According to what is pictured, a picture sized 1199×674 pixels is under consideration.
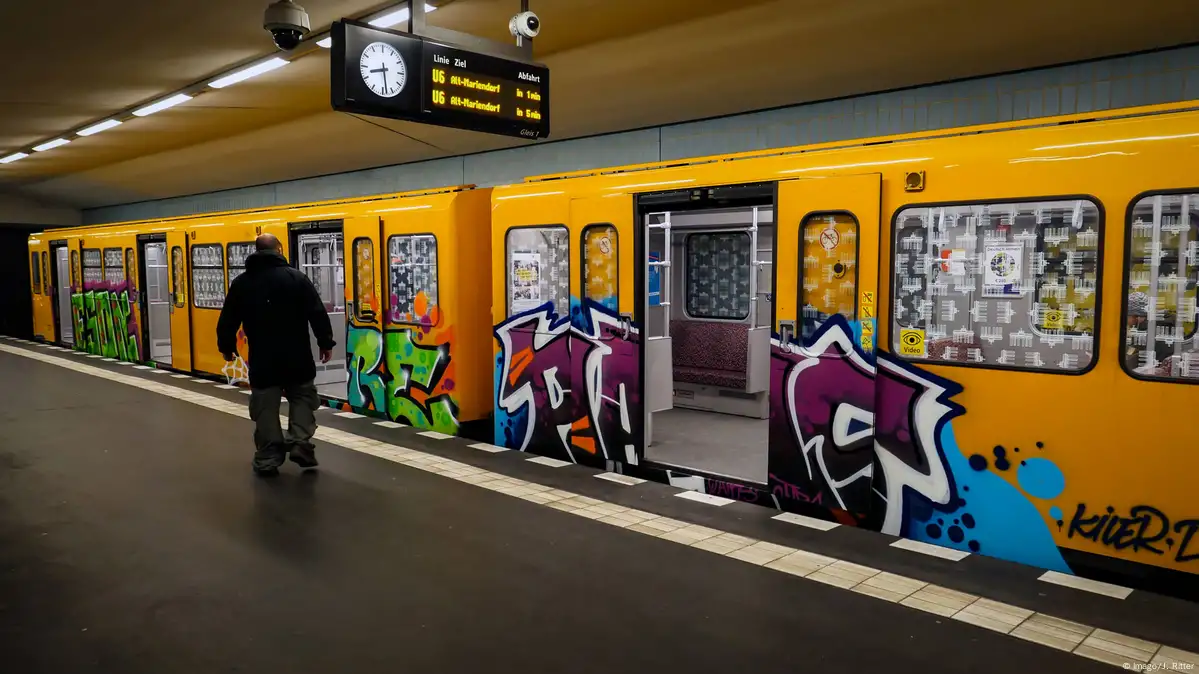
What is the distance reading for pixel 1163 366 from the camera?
12.2ft

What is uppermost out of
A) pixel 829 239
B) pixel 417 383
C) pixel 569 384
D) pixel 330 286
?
pixel 829 239

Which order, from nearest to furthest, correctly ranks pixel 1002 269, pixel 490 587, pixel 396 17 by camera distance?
pixel 490 587 → pixel 1002 269 → pixel 396 17

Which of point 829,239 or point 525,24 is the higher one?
point 525,24

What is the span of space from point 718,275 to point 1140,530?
17.9ft

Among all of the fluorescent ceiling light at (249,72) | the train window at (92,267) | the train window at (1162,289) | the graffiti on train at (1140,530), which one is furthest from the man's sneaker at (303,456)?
the train window at (92,267)

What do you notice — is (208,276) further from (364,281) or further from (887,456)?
(887,456)

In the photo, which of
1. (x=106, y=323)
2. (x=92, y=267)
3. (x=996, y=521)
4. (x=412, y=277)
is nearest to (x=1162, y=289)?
(x=996, y=521)

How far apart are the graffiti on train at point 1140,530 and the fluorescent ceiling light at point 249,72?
22.4 ft

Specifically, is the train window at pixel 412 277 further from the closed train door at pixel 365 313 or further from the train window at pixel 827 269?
the train window at pixel 827 269

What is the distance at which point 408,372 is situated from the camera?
308 inches

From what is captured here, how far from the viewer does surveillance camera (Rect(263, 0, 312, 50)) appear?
5.28m

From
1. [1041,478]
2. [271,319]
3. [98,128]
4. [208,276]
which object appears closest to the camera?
[1041,478]

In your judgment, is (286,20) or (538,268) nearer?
(286,20)

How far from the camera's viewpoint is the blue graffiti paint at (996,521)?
159 inches
